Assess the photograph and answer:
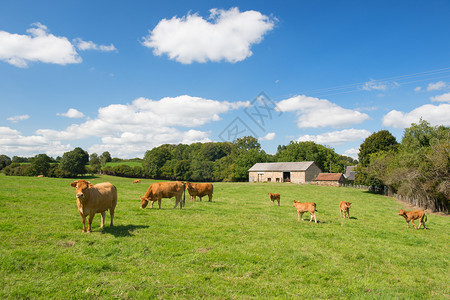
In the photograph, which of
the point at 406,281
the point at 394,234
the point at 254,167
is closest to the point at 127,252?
the point at 406,281

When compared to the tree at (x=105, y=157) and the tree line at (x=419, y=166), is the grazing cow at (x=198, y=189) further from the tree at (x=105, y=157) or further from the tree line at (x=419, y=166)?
the tree at (x=105, y=157)

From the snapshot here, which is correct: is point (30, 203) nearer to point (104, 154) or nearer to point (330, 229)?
point (330, 229)

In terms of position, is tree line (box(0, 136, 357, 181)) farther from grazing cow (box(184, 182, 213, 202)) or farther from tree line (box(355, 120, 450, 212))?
grazing cow (box(184, 182, 213, 202))

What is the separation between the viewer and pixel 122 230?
951 centimetres

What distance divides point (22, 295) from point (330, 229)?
12124mm

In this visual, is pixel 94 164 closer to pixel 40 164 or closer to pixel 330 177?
pixel 40 164

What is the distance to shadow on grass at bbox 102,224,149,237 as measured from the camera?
903 cm

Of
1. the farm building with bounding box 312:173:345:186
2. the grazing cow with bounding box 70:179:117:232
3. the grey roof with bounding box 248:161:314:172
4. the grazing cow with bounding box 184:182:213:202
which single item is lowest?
the farm building with bounding box 312:173:345:186

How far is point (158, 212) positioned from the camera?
1323cm

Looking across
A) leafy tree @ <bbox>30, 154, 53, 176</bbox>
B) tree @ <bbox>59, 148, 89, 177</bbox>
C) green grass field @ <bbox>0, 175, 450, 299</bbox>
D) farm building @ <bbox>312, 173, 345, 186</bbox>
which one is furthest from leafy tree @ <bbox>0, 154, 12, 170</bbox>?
farm building @ <bbox>312, 173, 345, 186</bbox>

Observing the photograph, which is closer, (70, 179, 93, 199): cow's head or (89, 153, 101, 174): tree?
(70, 179, 93, 199): cow's head

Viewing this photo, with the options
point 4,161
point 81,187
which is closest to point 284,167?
point 81,187

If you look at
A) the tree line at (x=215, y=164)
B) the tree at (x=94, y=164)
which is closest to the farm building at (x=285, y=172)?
the tree line at (x=215, y=164)

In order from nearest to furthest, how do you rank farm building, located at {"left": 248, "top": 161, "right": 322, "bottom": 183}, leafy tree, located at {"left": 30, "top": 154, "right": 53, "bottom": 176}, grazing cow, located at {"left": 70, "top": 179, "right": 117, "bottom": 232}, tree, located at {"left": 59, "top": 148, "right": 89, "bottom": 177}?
grazing cow, located at {"left": 70, "top": 179, "right": 117, "bottom": 232} → leafy tree, located at {"left": 30, "top": 154, "right": 53, "bottom": 176} → tree, located at {"left": 59, "top": 148, "right": 89, "bottom": 177} → farm building, located at {"left": 248, "top": 161, "right": 322, "bottom": 183}
